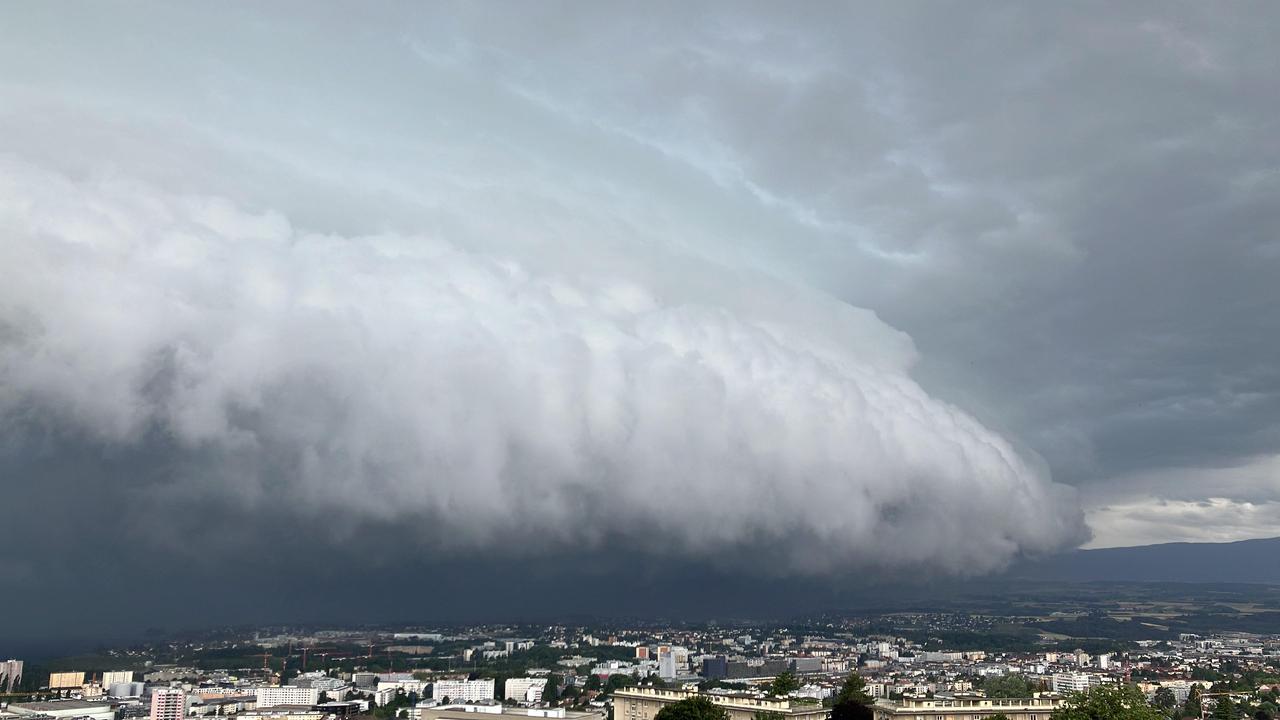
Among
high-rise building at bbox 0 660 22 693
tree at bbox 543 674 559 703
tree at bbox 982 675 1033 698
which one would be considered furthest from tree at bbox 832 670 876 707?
high-rise building at bbox 0 660 22 693

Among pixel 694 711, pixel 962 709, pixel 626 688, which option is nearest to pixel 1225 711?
pixel 962 709

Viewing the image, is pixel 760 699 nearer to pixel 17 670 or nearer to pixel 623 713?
pixel 623 713

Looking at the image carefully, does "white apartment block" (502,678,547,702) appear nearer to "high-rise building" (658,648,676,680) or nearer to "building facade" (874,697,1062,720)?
"high-rise building" (658,648,676,680)

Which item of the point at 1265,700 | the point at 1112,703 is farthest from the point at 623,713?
the point at 1265,700

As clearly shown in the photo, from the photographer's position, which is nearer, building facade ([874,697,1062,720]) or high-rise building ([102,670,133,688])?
building facade ([874,697,1062,720])

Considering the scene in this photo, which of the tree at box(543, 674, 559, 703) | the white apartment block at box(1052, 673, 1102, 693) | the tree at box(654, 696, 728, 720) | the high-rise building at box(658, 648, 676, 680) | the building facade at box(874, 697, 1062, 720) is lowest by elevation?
the white apartment block at box(1052, 673, 1102, 693)

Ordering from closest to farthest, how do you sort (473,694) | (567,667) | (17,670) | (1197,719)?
(1197,719)
(473,694)
(17,670)
(567,667)
